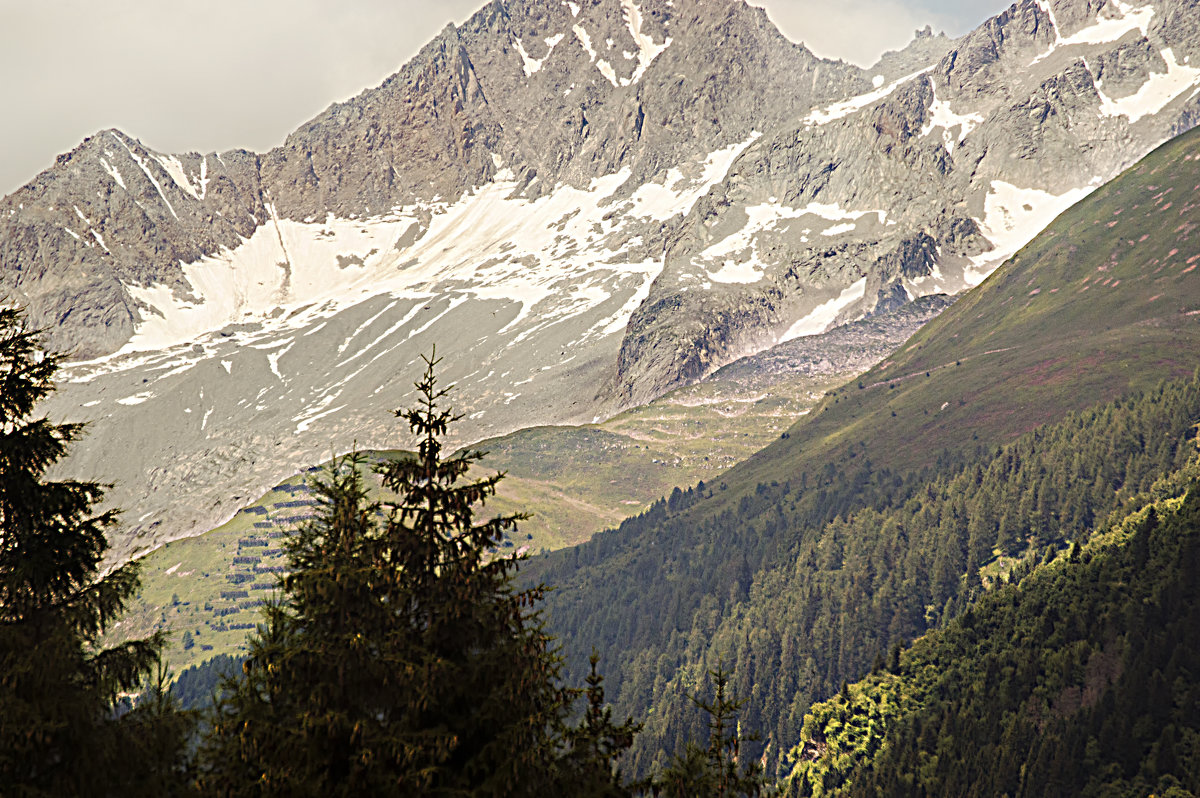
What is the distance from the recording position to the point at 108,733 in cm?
1575

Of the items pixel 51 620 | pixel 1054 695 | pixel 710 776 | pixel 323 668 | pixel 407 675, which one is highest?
pixel 51 620

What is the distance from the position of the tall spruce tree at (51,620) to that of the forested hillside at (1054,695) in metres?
128

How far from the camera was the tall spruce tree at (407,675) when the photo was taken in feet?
48.1

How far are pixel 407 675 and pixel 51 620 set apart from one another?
6.55m

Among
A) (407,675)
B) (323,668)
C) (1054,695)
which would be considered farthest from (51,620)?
(1054,695)

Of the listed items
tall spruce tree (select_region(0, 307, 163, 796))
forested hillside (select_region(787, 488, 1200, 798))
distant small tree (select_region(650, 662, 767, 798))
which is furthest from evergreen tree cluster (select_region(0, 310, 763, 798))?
forested hillside (select_region(787, 488, 1200, 798))

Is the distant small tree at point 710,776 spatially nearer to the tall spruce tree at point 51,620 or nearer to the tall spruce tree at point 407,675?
the tall spruce tree at point 407,675

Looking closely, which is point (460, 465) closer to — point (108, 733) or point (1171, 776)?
point (108, 733)

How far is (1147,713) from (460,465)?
142m

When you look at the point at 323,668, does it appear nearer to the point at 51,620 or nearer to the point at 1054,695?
the point at 51,620

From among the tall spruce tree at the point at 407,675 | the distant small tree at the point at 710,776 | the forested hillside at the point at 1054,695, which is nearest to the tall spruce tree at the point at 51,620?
the tall spruce tree at the point at 407,675

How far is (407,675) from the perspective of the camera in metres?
15.0

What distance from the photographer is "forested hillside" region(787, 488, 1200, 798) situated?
127250 mm

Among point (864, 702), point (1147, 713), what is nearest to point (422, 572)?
point (1147, 713)
